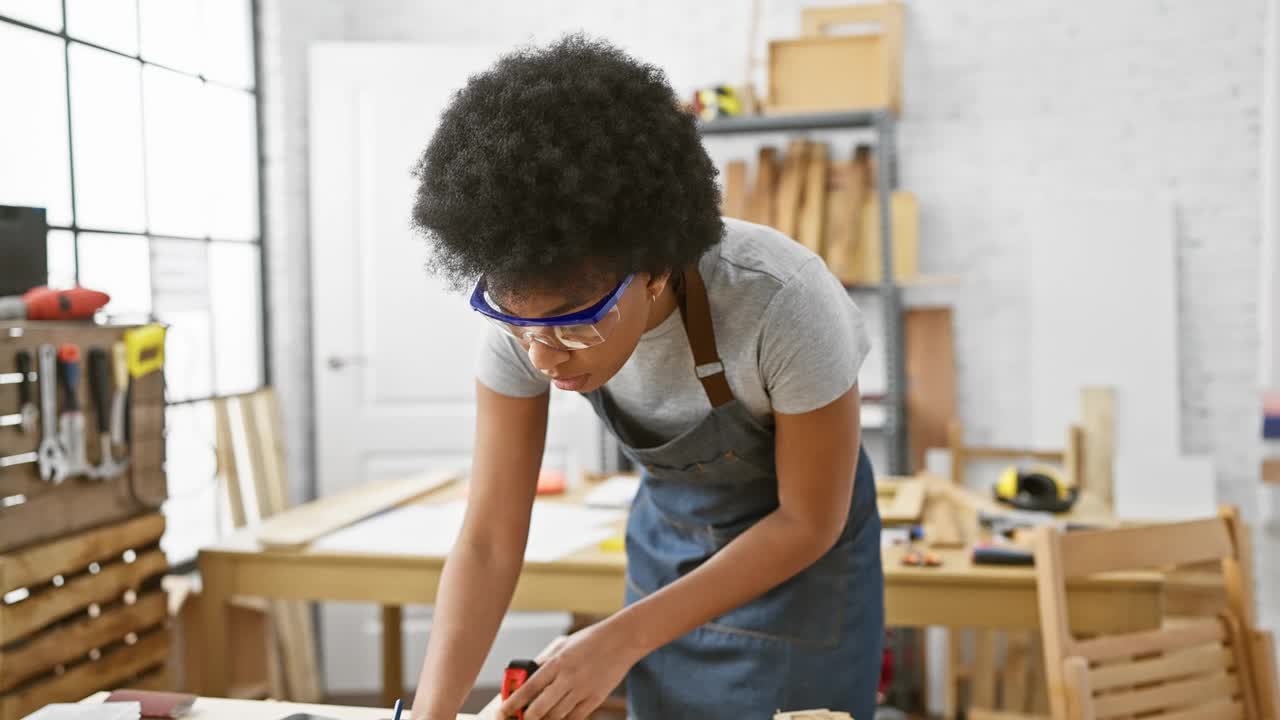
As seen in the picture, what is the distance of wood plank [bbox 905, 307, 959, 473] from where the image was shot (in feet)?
12.1

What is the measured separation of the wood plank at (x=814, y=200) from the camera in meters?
3.61

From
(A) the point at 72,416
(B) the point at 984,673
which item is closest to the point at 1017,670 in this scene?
(B) the point at 984,673

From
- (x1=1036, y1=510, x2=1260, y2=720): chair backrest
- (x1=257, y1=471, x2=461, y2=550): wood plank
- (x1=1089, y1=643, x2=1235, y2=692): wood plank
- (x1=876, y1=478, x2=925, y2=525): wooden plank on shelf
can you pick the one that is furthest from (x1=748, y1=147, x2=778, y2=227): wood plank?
(x1=1089, y1=643, x2=1235, y2=692): wood plank

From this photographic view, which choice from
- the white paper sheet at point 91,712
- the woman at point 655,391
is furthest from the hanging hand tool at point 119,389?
the woman at point 655,391

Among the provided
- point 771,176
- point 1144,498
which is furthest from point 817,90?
point 1144,498

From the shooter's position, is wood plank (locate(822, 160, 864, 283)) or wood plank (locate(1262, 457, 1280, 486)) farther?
wood plank (locate(822, 160, 864, 283))

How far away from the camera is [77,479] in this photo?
5.75ft

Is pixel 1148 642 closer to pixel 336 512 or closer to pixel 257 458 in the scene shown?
pixel 336 512

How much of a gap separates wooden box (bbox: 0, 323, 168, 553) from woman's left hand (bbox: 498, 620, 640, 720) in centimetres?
100

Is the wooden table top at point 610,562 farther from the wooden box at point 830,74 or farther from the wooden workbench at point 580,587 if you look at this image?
the wooden box at point 830,74

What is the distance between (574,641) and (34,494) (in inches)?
41.2

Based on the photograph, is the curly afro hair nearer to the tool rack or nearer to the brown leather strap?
the brown leather strap

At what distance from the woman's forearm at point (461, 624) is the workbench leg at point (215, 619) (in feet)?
2.93

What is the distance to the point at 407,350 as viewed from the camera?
3.52 metres
